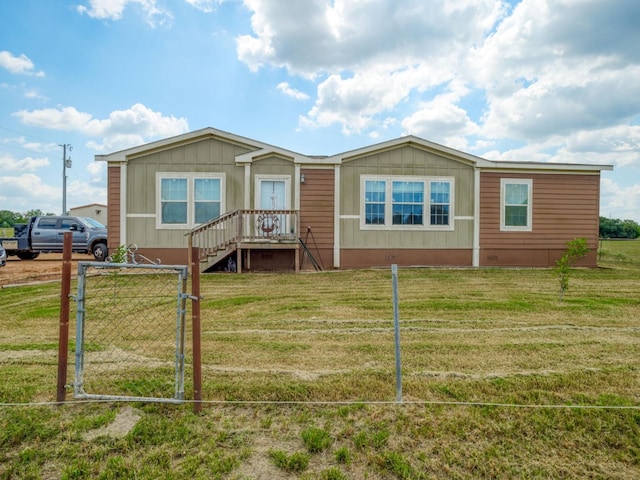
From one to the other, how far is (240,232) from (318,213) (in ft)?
8.06

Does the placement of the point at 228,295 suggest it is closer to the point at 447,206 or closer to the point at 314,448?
the point at 314,448

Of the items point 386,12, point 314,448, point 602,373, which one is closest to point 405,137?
point 386,12

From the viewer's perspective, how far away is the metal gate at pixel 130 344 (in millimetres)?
2818

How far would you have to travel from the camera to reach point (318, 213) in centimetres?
1141

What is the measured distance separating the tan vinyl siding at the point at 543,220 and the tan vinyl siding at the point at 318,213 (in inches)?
191

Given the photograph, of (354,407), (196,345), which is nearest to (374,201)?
(354,407)

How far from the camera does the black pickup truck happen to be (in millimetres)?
14391

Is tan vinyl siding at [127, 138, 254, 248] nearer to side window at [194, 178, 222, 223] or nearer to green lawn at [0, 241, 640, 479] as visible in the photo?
side window at [194, 178, 222, 223]

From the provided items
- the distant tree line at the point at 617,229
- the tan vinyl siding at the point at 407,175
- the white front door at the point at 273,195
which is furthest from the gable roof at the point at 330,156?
the distant tree line at the point at 617,229

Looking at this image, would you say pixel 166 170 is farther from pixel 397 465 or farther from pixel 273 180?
pixel 397 465

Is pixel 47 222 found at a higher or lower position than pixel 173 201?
lower

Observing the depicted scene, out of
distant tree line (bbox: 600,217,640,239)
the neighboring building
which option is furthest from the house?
distant tree line (bbox: 600,217,640,239)

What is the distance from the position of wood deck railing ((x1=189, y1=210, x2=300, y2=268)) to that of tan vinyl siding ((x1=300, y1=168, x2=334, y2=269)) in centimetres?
59

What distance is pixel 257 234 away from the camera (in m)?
10.7
